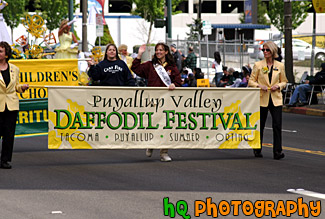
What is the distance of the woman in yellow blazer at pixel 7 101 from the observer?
1123 centimetres

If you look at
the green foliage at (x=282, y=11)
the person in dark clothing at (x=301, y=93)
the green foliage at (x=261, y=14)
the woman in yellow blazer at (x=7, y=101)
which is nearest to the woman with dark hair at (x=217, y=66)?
the person in dark clothing at (x=301, y=93)

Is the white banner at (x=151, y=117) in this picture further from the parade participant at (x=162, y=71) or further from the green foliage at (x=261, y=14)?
the green foliage at (x=261, y=14)

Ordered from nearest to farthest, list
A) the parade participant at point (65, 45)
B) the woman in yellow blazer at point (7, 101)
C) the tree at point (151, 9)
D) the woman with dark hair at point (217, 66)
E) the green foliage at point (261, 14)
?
the woman in yellow blazer at point (7, 101) → the parade participant at point (65, 45) → the woman with dark hair at point (217, 66) → the tree at point (151, 9) → the green foliage at point (261, 14)

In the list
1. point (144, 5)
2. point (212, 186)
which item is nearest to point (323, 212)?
point (212, 186)

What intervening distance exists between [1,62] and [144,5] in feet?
176

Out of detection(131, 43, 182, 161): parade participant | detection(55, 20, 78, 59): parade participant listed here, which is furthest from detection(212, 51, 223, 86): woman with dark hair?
detection(131, 43, 182, 161): parade participant

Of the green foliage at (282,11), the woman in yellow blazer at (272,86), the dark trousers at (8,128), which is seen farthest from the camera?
the green foliage at (282,11)

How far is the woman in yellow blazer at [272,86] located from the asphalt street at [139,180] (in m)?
0.33

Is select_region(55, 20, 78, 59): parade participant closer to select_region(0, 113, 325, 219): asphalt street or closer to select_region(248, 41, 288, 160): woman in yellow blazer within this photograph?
select_region(0, 113, 325, 219): asphalt street

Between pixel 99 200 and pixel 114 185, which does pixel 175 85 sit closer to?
pixel 114 185

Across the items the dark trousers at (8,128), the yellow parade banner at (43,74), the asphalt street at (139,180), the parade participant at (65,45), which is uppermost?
the parade participant at (65,45)

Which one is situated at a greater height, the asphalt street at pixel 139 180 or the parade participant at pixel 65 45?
the parade participant at pixel 65 45

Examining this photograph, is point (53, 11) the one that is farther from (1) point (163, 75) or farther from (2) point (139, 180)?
(2) point (139, 180)

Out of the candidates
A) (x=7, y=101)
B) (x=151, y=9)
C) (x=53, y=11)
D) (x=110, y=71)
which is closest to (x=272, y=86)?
(x=110, y=71)
